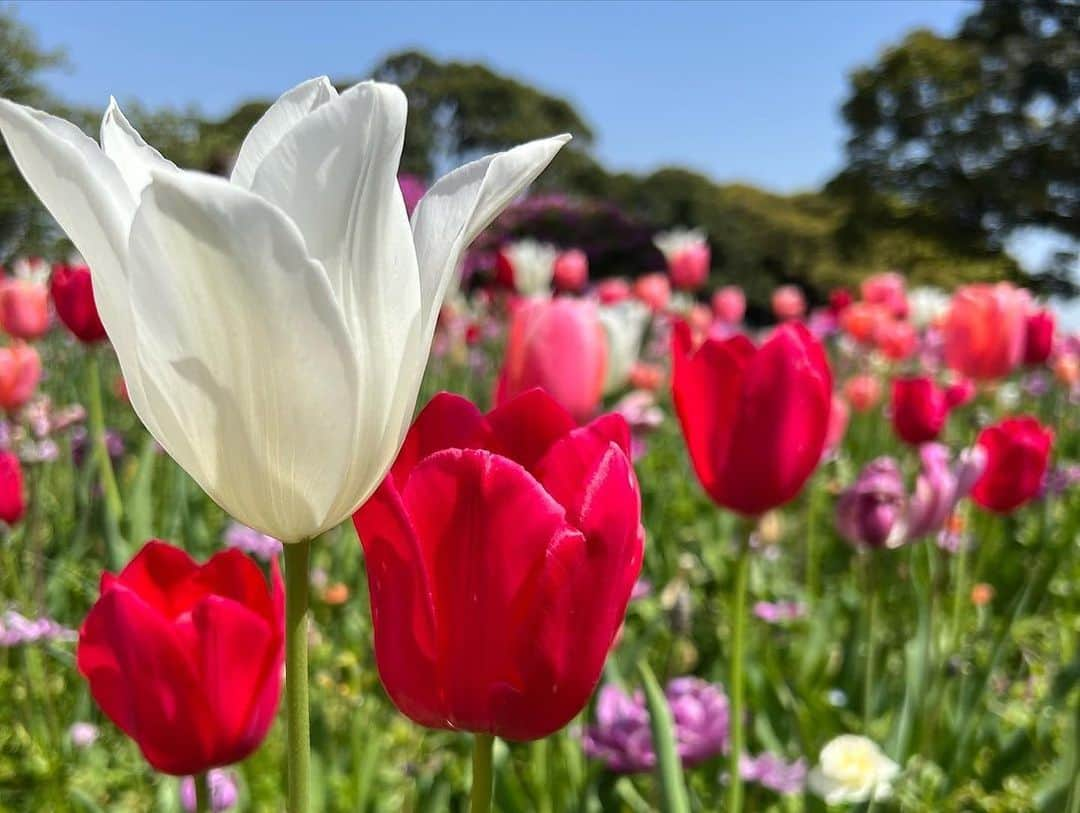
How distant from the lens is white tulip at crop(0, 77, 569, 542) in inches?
16.7

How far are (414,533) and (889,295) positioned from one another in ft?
15.1

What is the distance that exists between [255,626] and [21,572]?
2.38m

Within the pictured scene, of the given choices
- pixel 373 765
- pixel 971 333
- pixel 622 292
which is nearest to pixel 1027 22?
pixel 622 292

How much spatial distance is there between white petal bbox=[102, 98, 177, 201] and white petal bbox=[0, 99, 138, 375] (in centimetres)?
3

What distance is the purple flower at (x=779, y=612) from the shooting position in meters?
2.32

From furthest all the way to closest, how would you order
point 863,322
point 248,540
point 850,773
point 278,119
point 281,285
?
point 863,322 < point 248,540 < point 850,773 < point 278,119 < point 281,285

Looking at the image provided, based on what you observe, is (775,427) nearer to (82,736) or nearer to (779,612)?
(82,736)

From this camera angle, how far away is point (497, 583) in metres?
0.52

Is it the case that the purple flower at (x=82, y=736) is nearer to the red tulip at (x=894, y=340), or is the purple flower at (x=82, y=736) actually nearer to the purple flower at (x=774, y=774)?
the purple flower at (x=774, y=774)

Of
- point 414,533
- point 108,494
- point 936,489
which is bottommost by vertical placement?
point 108,494

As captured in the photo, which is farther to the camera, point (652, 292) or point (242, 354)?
point (652, 292)

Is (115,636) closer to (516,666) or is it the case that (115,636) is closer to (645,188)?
(516,666)

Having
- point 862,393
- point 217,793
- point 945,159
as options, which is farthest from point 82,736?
point 945,159

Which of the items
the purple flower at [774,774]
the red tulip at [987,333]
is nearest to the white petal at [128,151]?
the purple flower at [774,774]
